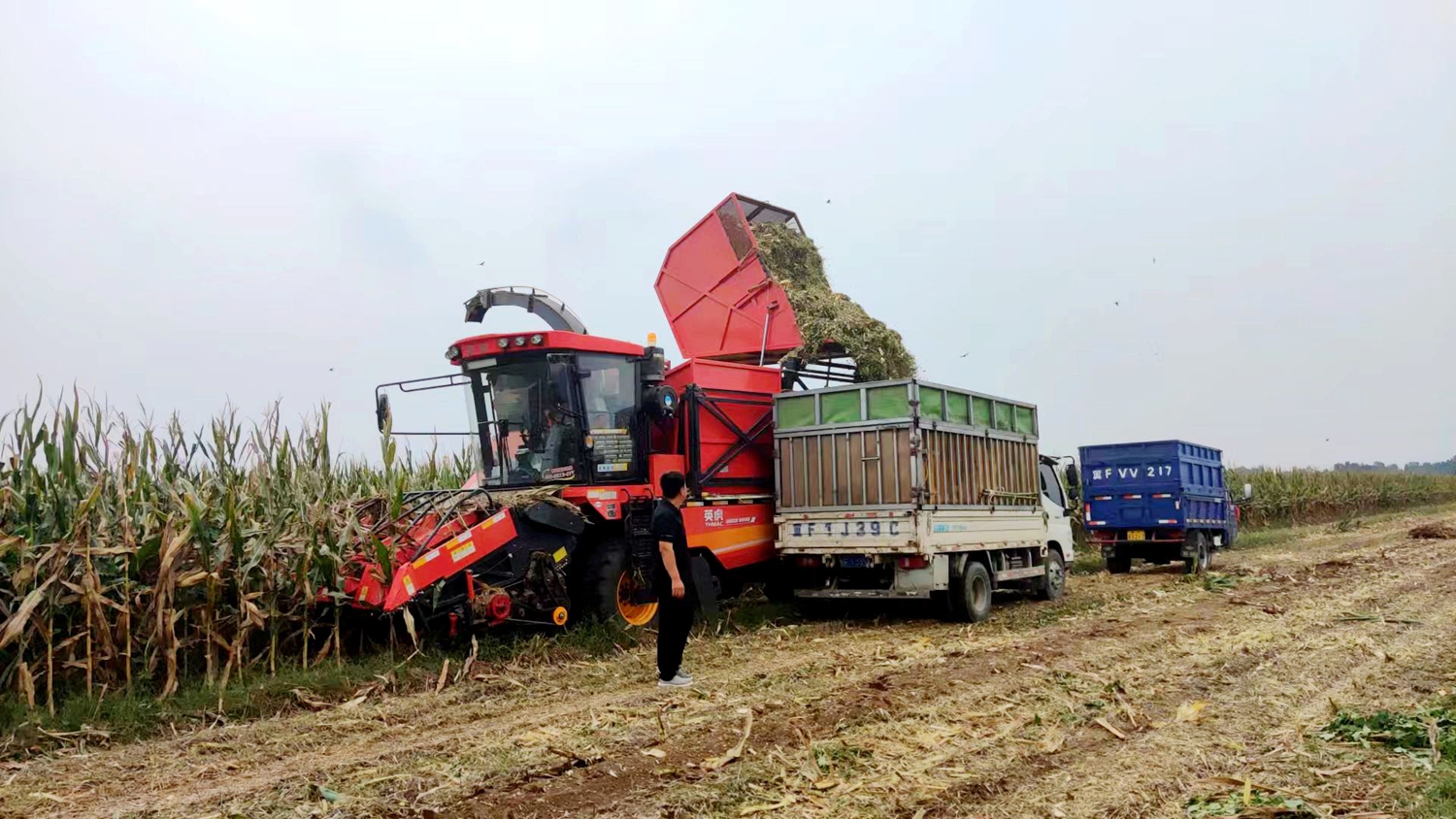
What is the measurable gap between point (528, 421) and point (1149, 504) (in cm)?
1231

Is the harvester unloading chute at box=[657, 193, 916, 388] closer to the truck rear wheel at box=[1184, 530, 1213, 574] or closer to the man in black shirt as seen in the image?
the man in black shirt

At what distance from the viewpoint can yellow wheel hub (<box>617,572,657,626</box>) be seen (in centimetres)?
931

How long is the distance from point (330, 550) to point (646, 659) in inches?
106

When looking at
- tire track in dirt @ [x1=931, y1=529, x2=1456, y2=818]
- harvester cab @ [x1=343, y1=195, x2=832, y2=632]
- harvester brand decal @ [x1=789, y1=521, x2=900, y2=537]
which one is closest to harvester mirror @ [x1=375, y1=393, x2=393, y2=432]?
harvester cab @ [x1=343, y1=195, x2=832, y2=632]

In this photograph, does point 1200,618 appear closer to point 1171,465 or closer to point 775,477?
point 775,477

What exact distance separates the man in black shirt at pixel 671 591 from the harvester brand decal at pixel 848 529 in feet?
11.4

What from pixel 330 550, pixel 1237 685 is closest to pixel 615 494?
pixel 330 550

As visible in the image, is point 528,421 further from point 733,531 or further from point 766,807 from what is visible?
point 766,807

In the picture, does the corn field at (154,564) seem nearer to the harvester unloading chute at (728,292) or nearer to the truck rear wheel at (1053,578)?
the harvester unloading chute at (728,292)

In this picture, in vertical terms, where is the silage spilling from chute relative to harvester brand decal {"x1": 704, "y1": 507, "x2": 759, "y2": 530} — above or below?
above

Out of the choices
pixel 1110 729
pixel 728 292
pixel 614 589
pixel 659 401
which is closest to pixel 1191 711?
pixel 1110 729

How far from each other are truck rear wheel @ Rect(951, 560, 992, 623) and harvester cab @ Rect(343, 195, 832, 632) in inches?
83.1

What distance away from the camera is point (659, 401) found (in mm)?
9734

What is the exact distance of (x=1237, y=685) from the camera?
6.66m
